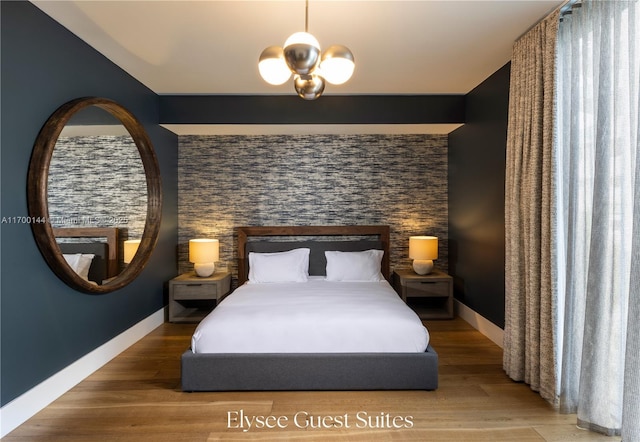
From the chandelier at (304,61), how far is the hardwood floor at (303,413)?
2013 millimetres

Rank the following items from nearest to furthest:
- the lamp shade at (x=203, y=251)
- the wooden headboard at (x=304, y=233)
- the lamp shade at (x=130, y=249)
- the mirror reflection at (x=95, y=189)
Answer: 1. the mirror reflection at (x=95, y=189)
2. the lamp shade at (x=130, y=249)
3. the lamp shade at (x=203, y=251)
4. the wooden headboard at (x=304, y=233)

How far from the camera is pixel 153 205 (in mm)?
4285

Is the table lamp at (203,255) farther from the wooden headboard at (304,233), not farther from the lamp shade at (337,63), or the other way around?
the lamp shade at (337,63)

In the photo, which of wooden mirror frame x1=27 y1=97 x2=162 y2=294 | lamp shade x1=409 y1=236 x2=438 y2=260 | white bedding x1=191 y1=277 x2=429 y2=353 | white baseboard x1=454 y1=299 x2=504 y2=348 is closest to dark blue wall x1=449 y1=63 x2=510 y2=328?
white baseboard x1=454 y1=299 x2=504 y2=348

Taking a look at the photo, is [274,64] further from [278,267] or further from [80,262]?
[278,267]

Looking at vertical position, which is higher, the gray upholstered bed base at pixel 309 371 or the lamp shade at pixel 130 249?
the lamp shade at pixel 130 249

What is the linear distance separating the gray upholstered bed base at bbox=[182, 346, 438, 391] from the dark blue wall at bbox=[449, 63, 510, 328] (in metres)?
1.32

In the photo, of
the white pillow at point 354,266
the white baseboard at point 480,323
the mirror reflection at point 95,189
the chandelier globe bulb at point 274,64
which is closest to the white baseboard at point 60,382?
the mirror reflection at point 95,189

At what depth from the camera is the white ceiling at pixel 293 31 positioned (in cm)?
262

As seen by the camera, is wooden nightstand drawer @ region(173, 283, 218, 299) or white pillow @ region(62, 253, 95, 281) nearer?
white pillow @ region(62, 253, 95, 281)

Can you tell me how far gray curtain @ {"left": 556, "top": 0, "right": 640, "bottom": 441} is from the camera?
6.64 feet

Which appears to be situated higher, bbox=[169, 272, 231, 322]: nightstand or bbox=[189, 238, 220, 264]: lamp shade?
bbox=[189, 238, 220, 264]: lamp shade

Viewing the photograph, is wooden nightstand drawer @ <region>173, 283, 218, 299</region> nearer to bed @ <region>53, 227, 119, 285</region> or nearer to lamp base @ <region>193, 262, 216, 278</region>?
lamp base @ <region>193, 262, 216, 278</region>

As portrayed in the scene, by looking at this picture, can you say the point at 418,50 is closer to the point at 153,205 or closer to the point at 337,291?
the point at 337,291
